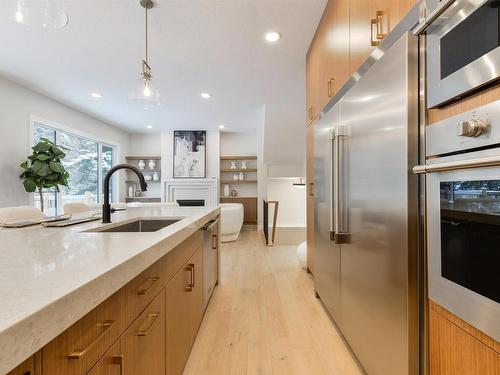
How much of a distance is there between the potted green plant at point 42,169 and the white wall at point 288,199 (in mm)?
3467

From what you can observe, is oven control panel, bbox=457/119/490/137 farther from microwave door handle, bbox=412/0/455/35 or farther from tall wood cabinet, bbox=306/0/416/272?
tall wood cabinet, bbox=306/0/416/272

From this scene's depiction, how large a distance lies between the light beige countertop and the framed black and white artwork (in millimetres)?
6041

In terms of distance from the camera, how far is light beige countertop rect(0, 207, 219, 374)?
37 centimetres

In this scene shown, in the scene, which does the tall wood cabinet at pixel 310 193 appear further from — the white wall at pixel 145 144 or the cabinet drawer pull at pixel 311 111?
the white wall at pixel 145 144

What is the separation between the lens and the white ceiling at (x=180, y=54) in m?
2.26

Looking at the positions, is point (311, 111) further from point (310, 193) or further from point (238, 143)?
point (238, 143)

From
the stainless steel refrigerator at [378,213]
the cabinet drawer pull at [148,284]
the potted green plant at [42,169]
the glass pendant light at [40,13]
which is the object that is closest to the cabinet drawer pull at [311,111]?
the stainless steel refrigerator at [378,213]

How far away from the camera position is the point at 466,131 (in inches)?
29.3

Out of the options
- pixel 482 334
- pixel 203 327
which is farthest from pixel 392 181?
pixel 203 327

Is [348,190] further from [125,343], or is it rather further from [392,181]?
[125,343]

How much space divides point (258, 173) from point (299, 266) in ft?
12.6

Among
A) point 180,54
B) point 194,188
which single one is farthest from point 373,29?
point 194,188

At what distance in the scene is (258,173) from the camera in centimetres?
696

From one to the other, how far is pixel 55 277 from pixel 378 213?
1.23 m
